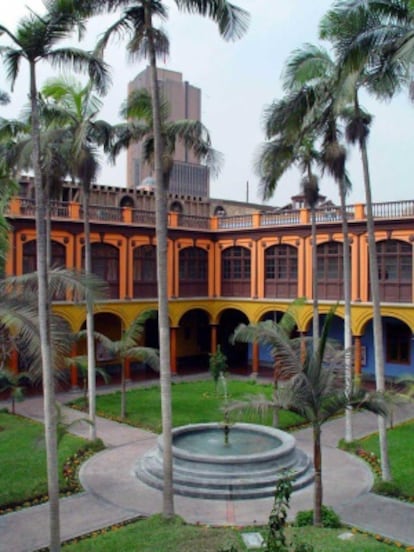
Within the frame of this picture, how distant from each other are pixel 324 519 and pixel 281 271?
17.7 metres

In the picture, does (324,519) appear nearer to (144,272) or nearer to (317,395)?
(317,395)

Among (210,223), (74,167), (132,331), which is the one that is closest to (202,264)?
(210,223)

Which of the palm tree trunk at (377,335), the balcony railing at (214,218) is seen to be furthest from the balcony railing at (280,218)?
the palm tree trunk at (377,335)

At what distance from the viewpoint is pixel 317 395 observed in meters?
9.61

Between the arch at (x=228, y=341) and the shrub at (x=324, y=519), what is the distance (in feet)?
69.4

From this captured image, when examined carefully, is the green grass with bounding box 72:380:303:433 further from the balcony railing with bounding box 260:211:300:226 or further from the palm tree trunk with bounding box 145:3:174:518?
the balcony railing with bounding box 260:211:300:226

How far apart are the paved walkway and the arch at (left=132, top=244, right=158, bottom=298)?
40.5 ft

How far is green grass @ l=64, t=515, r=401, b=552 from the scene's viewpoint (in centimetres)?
848

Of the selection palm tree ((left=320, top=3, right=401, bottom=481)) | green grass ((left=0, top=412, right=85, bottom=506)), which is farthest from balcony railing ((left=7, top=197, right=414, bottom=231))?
palm tree ((left=320, top=3, right=401, bottom=481))

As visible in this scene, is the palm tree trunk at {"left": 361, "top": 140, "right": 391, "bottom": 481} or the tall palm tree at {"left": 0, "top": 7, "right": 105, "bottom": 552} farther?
the palm tree trunk at {"left": 361, "top": 140, "right": 391, "bottom": 481}

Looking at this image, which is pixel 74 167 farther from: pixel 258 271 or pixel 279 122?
pixel 258 271

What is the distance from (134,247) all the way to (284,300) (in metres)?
7.31

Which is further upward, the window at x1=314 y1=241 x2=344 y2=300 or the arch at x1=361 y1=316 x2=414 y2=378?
the window at x1=314 y1=241 x2=344 y2=300

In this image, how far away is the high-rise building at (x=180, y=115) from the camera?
13.2m
